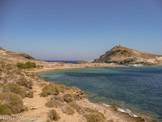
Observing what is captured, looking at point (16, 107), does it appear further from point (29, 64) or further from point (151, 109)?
point (29, 64)

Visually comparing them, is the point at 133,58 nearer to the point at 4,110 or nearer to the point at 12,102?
the point at 12,102

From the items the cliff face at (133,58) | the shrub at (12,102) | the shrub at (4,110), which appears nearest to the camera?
the shrub at (4,110)

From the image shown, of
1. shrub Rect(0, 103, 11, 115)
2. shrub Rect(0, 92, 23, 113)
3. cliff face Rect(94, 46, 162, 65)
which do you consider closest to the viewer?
shrub Rect(0, 103, 11, 115)

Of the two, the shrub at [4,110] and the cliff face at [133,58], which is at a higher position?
the cliff face at [133,58]

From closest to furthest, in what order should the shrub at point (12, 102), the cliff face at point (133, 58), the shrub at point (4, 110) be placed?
the shrub at point (4, 110), the shrub at point (12, 102), the cliff face at point (133, 58)

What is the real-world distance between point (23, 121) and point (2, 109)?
84.6 inches

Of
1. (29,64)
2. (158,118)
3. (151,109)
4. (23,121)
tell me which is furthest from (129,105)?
(29,64)

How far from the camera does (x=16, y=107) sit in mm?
9102

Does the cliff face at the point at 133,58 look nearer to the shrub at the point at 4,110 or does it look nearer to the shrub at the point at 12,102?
the shrub at the point at 12,102

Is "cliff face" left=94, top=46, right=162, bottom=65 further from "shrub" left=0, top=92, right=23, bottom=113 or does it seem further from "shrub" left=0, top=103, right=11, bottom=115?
"shrub" left=0, top=103, right=11, bottom=115

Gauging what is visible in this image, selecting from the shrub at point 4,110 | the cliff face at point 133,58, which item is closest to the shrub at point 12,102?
the shrub at point 4,110

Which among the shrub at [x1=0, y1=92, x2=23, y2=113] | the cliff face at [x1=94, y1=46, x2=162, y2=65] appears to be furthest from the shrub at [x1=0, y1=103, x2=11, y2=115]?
the cliff face at [x1=94, y1=46, x2=162, y2=65]

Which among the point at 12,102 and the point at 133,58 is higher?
the point at 133,58

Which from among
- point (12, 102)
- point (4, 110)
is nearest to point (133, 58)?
point (12, 102)
